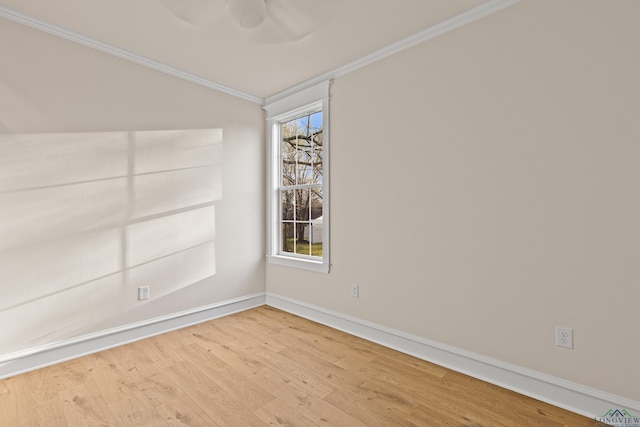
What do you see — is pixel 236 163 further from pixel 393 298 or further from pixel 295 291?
pixel 393 298

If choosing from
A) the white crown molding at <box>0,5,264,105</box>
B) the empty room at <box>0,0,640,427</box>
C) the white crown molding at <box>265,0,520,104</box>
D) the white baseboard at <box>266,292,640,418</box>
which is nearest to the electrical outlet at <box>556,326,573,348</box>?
the empty room at <box>0,0,640,427</box>

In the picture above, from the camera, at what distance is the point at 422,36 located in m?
2.47

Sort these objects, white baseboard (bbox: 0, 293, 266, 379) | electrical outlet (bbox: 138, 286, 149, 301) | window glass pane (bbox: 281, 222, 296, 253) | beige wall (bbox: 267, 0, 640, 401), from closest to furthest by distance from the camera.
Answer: beige wall (bbox: 267, 0, 640, 401) < white baseboard (bbox: 0, 293, 266, 379) < electrical outlet (bbox: 138, 286, 149, 301) < window glass pane (bbox: 281, 222, 296, 253)

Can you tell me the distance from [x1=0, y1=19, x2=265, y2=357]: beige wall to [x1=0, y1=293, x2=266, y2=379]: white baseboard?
58 mm

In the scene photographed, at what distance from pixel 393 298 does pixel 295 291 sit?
1.33 metres

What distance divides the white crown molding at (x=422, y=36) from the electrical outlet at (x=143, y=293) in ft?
8.88

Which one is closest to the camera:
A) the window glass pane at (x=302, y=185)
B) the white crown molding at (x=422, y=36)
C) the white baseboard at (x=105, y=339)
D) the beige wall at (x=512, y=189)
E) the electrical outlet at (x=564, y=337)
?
the beige wall at (x=512, y=189)

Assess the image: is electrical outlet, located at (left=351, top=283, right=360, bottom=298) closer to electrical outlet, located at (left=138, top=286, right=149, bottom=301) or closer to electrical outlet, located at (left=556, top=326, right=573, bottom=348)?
electrical outlet, located at (left=556, top=326, right=573, bottom=348)

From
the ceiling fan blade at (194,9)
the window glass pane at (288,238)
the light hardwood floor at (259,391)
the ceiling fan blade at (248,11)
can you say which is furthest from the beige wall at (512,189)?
the ceiling fan blade at (194,9)

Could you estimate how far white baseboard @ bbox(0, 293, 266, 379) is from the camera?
2260mm

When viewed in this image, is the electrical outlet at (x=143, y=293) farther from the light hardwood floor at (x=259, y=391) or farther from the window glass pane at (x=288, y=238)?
the window glass pane at (x=288, y=238)

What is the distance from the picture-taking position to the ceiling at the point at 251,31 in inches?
85.7

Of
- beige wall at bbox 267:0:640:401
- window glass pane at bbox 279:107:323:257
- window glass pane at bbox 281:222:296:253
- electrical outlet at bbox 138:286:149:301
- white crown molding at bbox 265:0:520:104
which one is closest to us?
beige wall at bbox 267:0:640:401

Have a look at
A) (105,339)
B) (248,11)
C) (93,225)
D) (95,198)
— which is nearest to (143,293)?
(105,339)
